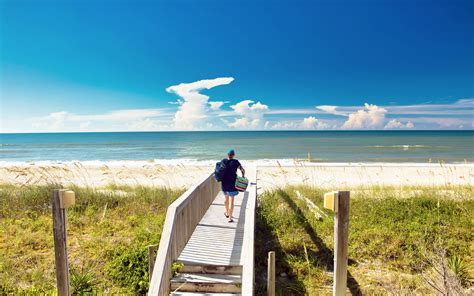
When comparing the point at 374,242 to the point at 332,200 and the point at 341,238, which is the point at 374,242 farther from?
→ the point at 332,200

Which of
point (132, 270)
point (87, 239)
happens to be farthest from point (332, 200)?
point (87, 239)

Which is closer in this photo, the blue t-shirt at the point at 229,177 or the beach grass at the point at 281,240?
the beach grass at the point at 281,240

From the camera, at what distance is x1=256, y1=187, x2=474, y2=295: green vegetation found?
5.17 meters

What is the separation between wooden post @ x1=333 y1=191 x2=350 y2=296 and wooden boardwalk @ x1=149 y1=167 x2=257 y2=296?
1.01m

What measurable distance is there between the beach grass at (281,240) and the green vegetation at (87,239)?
2 centimetres

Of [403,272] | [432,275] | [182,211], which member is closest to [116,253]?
[182,211]

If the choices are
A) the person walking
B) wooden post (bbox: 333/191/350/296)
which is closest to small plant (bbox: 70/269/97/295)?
the person walking

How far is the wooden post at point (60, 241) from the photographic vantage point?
133 inches

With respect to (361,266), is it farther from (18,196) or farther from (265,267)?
(18,196)

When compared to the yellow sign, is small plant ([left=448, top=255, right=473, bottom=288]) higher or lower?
lower

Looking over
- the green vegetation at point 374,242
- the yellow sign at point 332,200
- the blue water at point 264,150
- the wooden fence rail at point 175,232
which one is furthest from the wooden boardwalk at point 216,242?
the blue water at point 264,150

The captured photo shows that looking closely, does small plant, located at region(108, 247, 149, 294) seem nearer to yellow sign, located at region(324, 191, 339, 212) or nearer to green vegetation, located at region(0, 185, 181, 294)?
green vegetation, located at region(0, 185, 181, 294)

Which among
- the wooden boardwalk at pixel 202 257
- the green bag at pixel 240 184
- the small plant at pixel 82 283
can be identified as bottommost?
the small plant at pixel 82 283

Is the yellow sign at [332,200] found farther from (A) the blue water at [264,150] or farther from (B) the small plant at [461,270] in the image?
(A) the blue water at [264,150]
